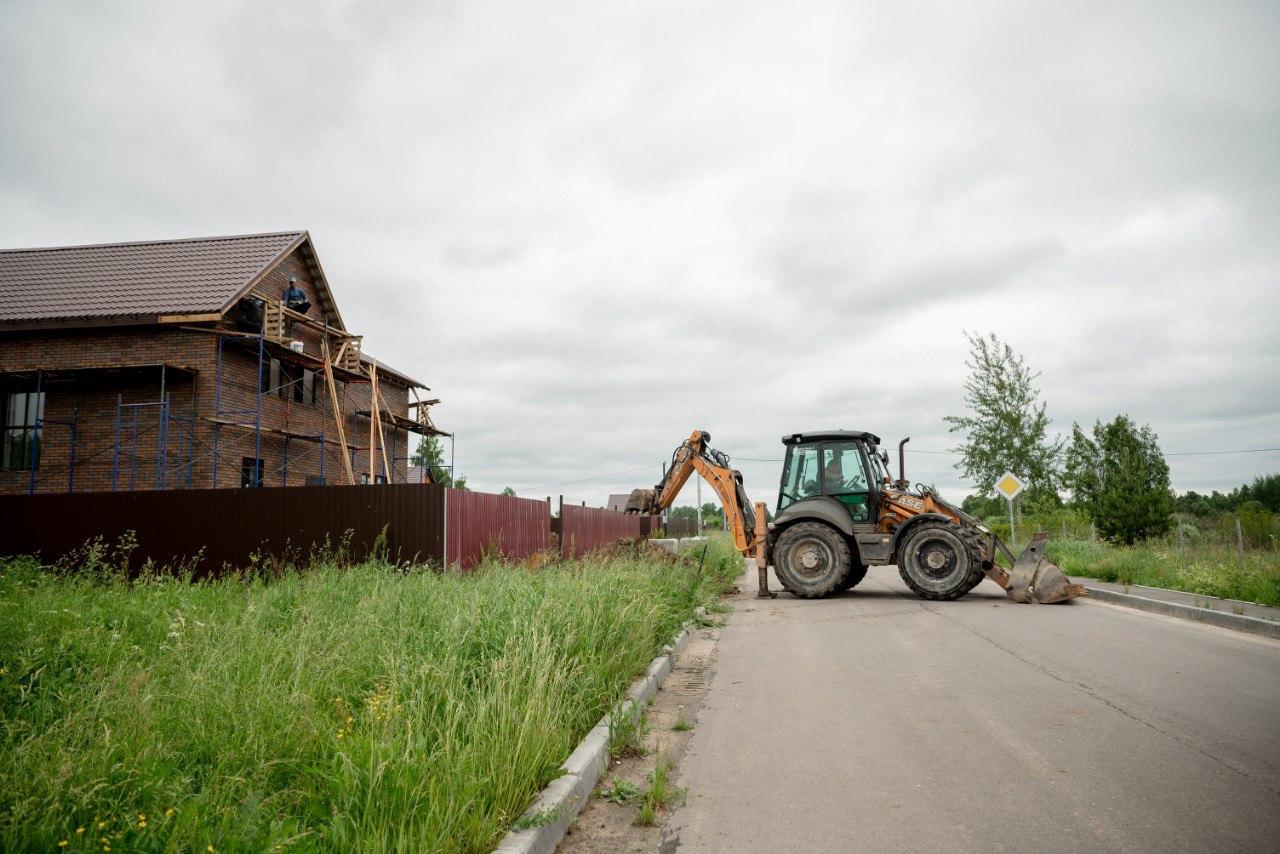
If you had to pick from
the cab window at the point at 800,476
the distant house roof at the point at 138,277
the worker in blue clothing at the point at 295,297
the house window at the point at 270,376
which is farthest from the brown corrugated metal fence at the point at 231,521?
the worker in blue clothing at the point at 295,297

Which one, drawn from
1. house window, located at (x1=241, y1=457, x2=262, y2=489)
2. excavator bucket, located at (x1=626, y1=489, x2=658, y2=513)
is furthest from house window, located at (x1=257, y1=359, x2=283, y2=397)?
excavator bucket, located at (x1=626, y1=489, x2=658, y2=513)

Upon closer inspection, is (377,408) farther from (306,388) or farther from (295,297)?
(295,297)

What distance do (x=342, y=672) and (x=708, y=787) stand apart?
237 cm

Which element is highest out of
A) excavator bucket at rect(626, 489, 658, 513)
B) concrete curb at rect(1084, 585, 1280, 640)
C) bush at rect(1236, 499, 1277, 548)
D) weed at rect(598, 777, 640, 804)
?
excavator bucket at rect(626, 489, 658, 513)

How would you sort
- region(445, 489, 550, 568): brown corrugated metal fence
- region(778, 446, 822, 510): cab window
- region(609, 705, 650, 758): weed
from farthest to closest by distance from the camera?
region(778, 446, 822, 510): cab window → region(445, 489, 550, 568): brown corrugated metal fence → region(609, 705, 650, 758): weed

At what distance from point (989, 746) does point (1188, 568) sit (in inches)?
471

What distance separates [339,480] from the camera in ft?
84.1

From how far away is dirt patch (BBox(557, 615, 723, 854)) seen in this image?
3877 mm

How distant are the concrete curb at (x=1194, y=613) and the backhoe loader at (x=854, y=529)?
90 centimetres

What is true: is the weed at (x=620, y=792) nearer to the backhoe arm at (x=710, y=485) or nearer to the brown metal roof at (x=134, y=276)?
the backhoe arm at (x=710, y=485)

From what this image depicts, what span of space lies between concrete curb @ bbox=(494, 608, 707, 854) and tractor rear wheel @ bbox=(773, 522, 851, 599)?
8725mm

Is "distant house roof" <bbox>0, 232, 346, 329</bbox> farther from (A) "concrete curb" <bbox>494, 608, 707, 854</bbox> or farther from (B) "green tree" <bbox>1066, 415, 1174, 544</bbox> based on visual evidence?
(B) "green tree" <bbox>1066, 415, 1174, 544</bbox>

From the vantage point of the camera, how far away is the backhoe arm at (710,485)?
15.5 meters

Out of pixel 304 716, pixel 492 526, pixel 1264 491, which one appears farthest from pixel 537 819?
pixel 1264 491
